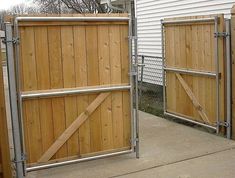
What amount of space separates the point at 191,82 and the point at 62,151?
297 centimetres

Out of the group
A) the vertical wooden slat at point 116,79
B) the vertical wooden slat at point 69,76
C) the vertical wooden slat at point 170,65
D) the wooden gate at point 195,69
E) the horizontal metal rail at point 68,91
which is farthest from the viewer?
the vertical wooden slat at point 170,65

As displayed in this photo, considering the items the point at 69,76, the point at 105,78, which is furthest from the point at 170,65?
the point at 69,76

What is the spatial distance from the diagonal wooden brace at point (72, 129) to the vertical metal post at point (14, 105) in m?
0.30

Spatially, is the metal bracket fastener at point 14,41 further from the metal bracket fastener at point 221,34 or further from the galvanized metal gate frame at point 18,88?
the metal bracket fastener at point 221,34

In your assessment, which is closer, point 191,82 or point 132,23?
point 132,23

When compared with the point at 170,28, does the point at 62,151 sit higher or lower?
lower

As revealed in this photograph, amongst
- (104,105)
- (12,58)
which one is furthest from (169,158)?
(12,58)

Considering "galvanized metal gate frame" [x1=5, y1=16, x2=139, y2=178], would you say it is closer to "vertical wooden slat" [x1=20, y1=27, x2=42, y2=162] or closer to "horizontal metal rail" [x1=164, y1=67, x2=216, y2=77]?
"vertical wooden slat" [x1=20, y1=27, x2=42, y2=162]

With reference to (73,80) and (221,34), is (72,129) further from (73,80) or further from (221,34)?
(221,34)

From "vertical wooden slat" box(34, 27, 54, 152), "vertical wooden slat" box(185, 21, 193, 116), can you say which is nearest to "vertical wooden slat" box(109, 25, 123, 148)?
"vertical wooden slat" box(34, 27, 54, 152)

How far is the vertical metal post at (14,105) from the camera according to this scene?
452 centimetres

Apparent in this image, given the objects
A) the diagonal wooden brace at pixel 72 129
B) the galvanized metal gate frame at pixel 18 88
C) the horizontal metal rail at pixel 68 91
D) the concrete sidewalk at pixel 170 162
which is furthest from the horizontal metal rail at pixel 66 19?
the concrete sidewalk at pixel 170 162

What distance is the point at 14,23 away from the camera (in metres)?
4.53

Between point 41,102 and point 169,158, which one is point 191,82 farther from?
point 41,102
